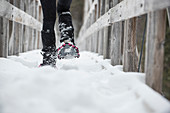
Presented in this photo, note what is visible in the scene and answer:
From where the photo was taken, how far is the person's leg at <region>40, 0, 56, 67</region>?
193 cm

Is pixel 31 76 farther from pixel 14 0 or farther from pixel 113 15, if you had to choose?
pixel 14 0

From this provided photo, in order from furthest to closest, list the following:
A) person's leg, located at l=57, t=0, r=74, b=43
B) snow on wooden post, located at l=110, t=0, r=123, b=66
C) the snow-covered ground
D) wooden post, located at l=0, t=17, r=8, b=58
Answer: wooden post, located at l=0, t=17, r=8, b=58 < snow on wooden post, located at l=110, t=0, r=123, b=66 < person's leg, located at l=57, t=0, r=74, b=43 < the snow-covered ground

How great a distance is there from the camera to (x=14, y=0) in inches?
117

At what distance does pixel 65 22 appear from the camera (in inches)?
82.4

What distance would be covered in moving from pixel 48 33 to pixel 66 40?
0.65 ft

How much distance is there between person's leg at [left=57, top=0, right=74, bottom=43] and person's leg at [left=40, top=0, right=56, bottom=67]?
0.13m

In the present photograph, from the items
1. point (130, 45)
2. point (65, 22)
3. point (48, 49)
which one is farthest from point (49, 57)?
point (130, 45)

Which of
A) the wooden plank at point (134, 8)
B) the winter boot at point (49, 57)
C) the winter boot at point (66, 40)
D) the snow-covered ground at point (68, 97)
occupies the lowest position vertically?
the snow-covered ground at point (68, 97)

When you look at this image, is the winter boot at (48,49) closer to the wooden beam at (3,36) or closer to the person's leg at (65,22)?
the person's leg at (65,22)

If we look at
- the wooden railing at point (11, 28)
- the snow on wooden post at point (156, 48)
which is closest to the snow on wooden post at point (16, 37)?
the wooden railing at point (11, 28)

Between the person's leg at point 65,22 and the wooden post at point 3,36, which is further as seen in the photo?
the wooden post at point 3,36

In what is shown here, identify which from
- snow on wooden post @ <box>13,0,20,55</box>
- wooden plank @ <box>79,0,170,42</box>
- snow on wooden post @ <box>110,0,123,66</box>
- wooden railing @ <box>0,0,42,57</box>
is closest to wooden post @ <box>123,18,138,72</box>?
wooden plank @ <box>79,0,170,42</box>

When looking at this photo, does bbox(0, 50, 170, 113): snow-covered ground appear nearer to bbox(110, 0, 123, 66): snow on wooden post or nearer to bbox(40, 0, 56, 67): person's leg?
bbox(40, 0, 56, 67): person's leg

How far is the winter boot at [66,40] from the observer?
192 cm
